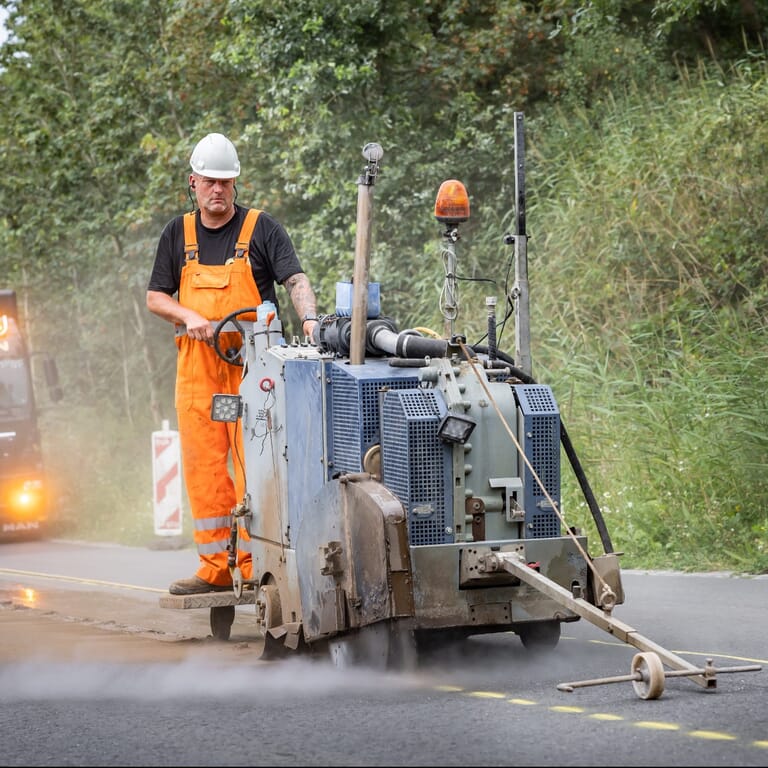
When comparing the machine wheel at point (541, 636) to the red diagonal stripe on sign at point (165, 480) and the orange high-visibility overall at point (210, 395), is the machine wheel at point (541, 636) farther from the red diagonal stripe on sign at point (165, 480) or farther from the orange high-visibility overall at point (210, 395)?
the red diagonal stripe on sign at point (165, 480)

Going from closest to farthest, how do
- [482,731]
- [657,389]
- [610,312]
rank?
[482,731] < [657,389] < [610,312]

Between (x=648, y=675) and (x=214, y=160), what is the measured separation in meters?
4.04

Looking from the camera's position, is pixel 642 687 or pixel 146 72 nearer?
pixel 642 687

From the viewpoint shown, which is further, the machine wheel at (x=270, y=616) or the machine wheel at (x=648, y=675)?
the machine wheel at (x=270, y=616)

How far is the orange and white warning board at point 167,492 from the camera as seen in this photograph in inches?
617

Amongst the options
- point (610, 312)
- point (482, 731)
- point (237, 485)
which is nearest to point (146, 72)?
point (610, 312)

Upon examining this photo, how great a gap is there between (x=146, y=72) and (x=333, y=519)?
15122 millimetres

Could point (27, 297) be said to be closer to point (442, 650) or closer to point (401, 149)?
point (401, 149)

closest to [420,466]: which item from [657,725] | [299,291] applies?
[657,725]

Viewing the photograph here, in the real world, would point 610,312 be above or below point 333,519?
above

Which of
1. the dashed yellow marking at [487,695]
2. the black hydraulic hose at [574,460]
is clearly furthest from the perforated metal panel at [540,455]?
the dashed yellow marking at [487,695]

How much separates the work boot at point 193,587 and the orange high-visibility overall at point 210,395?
0.03 m

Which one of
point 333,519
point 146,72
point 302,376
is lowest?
point 333,519

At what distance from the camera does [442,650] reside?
26.0 ft
